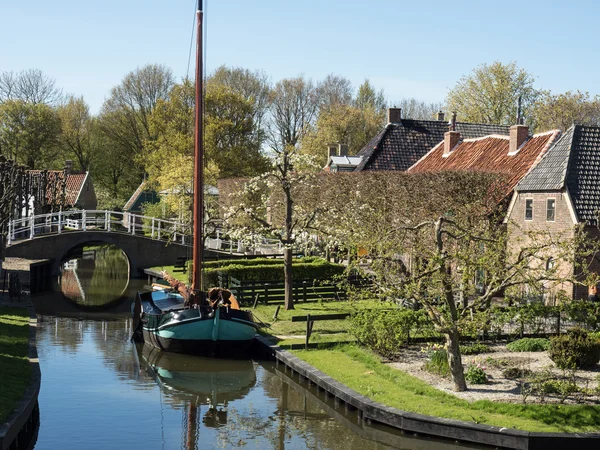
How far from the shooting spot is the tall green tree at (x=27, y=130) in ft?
263

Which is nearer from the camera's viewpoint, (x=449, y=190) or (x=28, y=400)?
(x=28, y=400)

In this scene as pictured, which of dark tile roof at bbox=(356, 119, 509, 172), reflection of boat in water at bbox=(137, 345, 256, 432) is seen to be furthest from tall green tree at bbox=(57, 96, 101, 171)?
reflection of boat in water at bbox=(137, 345, 256, 432)

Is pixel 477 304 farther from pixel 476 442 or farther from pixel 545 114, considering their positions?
pixel 545 114

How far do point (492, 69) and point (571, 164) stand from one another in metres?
39.2

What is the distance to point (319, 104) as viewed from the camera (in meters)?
89.7

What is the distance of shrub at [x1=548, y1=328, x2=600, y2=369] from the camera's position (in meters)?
21.2

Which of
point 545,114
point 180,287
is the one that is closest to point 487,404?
point 180,287

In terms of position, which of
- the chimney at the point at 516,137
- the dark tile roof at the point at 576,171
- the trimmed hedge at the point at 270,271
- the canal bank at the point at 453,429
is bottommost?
the canal bank at the point at 453,429

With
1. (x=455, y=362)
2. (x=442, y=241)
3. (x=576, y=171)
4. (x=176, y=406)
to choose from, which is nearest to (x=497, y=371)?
(x=455, y=362)

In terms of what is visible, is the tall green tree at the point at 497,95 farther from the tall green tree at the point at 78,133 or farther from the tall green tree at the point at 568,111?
the tall green tree at the point at 78,133

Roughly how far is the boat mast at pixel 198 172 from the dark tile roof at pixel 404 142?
73.8ft

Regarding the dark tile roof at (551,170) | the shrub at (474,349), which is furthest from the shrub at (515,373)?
the dark tile roof at (551,170)

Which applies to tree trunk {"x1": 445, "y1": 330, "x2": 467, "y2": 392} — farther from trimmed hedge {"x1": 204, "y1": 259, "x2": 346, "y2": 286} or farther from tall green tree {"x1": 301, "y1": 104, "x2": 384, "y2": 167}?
tall green tree {"x1": 301, "y1": 104, "x2": 384, "y2": 167}

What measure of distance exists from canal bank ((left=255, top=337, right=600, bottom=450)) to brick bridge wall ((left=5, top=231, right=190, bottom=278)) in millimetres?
31067
